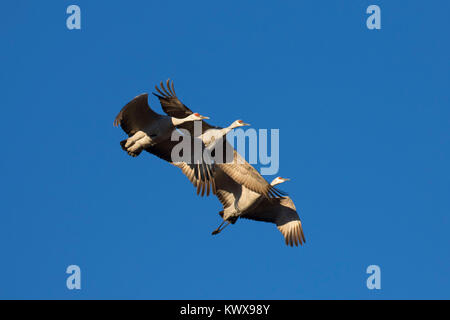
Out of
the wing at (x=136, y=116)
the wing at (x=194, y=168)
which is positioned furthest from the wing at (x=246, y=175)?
the wing at (x=136, y=116)

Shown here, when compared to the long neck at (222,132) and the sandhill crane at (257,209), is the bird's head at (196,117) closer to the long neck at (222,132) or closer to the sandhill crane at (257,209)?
the long neck at (222,132)

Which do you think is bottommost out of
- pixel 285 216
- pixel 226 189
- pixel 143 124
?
pixel 285 216

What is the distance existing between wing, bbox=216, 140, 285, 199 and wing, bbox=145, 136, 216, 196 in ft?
1.51

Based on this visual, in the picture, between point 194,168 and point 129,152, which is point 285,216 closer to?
point 194,168

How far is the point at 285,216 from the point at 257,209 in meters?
0.86

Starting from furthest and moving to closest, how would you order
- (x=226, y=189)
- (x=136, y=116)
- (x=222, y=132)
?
(x=226, y=189) < (x=222, y=132) < (x=136, y=116)

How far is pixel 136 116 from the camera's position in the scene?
2431cm

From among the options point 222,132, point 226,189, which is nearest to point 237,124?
point 222,132

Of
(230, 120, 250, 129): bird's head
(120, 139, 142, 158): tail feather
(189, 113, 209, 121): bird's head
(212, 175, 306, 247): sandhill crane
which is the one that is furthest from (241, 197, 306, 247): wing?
(120, 139, 142, 158): tail feather

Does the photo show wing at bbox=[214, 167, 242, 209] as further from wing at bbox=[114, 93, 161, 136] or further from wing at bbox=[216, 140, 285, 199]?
wing at bbox=[114, 93, 161, 136]

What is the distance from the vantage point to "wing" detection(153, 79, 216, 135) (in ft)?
82.5

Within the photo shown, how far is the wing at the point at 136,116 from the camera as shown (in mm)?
23797

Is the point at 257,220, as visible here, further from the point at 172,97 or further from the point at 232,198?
the point at 172,97
